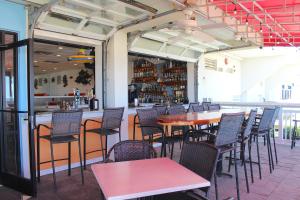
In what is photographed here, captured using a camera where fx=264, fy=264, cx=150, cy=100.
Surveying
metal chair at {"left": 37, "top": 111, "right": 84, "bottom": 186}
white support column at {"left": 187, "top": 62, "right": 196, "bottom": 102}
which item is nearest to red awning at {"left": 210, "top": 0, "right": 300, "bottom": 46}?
white support column at {"left": 187, "top": 62, "right": 196, "bottom": 102}

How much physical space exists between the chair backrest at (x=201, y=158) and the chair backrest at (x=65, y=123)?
6.42ft

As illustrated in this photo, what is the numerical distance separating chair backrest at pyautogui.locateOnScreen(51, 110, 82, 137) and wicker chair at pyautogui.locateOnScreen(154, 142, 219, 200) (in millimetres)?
1958

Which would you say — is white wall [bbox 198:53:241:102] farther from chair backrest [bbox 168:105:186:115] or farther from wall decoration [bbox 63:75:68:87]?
wall decoration [bbox 63:75:68:87]

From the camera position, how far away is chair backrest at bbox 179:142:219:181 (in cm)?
193

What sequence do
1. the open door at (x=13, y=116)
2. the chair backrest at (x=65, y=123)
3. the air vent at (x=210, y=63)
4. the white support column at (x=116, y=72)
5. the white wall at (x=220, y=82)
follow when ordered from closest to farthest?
the chair backrest at (x=65, y=123) < the open door at (x=13, y=116) < the white support column at (x=116, y=72) < the white wall at (x=220, y=82) < the air vent at (x=210, y=63)

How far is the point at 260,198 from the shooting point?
3.24m

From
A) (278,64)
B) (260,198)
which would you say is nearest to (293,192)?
(260,198)

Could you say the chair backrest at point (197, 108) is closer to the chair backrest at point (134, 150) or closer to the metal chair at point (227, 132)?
the metal chair at point (227, 132)

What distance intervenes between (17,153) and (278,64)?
10.8m

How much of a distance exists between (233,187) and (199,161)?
1.85 m

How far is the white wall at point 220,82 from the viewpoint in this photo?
799 cm

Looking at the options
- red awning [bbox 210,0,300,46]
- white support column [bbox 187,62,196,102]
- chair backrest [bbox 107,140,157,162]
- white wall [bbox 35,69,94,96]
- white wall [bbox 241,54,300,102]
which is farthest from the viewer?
white wall [bbox 35,69,94,96]

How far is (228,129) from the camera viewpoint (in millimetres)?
3064

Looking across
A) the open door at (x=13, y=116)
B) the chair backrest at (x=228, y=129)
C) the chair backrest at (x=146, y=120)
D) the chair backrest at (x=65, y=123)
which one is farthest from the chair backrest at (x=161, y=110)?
the open door at (x=13, y=116)
